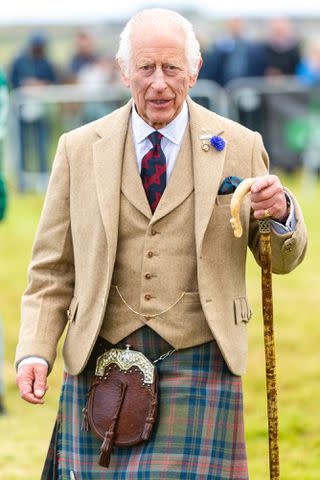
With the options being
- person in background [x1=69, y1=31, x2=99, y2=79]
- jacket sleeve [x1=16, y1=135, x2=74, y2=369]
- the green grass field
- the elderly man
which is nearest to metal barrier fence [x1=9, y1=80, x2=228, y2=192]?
person in background [x1=69, y1=31, x2=99, y2=79]

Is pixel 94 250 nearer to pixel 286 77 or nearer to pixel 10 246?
pixel 10 246

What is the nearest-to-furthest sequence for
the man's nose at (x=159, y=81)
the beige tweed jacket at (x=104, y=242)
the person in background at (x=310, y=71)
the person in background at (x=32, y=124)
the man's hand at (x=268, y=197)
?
the man's hand at (x=268, y=197) → the man's nose at (x=159, y=81) → the beige tweed jacket at (x=104, y=242) → the person in background at (x=32, y=124) → the person in background at (x=310, y=71)

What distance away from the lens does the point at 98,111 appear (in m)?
16.2

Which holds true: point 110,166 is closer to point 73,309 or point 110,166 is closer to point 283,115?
point 73,309

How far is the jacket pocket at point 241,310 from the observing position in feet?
14.3

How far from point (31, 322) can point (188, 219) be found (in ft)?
2.40

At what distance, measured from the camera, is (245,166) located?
4.38m

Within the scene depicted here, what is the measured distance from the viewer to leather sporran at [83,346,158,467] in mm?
4328

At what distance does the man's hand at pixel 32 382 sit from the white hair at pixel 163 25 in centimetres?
114

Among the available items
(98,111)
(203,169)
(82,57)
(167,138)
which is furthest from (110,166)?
(82,57)

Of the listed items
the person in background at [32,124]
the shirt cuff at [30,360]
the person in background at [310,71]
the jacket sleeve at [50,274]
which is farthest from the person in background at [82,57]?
the shirt cuff at [30,360]

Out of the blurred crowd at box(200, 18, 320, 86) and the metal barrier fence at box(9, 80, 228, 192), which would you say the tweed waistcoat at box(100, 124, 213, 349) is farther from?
the blurred crowd at box(200, 18, 320, 86)

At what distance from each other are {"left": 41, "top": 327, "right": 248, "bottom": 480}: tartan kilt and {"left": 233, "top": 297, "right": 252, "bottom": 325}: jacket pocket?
0.42 feet

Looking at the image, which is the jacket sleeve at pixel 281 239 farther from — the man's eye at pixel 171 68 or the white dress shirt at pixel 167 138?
the man's eye at pixel 171 68
